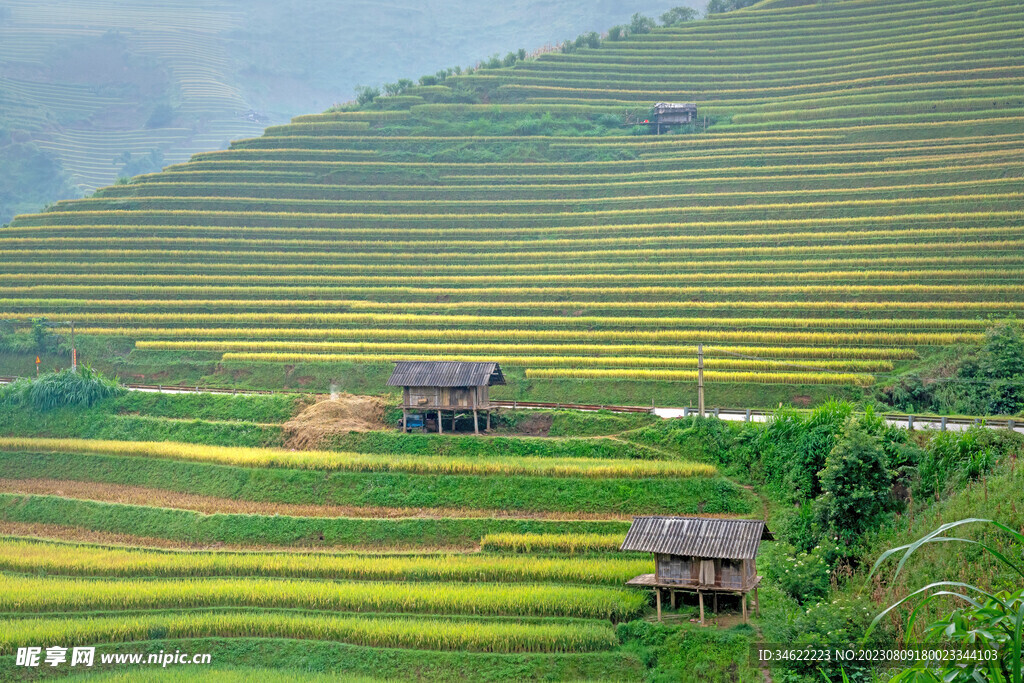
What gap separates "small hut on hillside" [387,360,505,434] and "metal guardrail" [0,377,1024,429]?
1767 mm

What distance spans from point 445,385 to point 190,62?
5907 inches

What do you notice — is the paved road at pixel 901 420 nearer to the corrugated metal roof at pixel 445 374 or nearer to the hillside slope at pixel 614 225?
the hillside slope at pixel 614 225

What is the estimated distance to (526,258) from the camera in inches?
1950

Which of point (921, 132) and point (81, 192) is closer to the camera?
point (921, 132)

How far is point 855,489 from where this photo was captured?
2222 cm

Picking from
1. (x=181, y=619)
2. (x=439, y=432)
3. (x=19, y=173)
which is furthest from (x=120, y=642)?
(x=19, y=173)

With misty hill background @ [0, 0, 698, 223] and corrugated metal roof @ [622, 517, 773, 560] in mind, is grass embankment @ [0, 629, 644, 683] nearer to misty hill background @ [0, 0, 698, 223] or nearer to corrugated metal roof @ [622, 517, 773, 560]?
corrugated metal roof @ [622, 517, 773, 560]

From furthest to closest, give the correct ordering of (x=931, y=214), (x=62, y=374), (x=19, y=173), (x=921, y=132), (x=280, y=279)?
(x=19, y=173), (x=921, y=132), (x=280, y=279), (x=931, y=214), (x=62, y=374)

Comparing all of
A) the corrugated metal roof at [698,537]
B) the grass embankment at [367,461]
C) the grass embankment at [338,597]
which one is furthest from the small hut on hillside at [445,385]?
the corrugated metal roof at [698,537]

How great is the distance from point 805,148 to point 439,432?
34.5 meters

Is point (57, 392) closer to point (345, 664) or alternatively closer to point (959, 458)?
point (345, 664)

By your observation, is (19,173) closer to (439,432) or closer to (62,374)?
(62,374)

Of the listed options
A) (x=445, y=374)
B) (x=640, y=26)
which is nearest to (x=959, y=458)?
(x=445, y=374)

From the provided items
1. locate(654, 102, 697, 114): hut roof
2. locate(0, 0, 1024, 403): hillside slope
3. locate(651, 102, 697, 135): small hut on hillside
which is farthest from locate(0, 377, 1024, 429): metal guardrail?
locate(654, 102, 697, 114): hut roof
